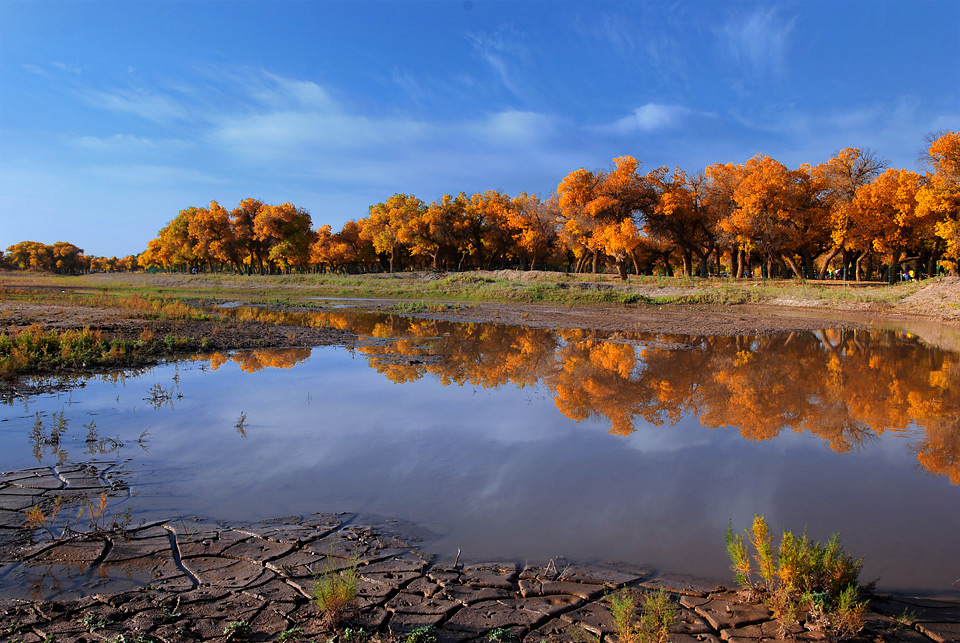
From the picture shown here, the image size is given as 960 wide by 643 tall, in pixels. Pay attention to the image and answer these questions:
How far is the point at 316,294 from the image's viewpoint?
44656 mm

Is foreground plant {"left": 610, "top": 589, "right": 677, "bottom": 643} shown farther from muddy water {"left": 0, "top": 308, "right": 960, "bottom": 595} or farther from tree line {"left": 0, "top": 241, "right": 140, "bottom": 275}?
tree line {"left": 0, "top": 241, "right": 140, "bottom": 275}

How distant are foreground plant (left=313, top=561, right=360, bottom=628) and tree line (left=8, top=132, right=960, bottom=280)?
3996cm

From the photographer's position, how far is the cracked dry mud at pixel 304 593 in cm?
333

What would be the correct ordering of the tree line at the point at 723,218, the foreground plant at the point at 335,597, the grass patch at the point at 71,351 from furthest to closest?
the tree line at the point at 723,218
the grass patch at the point at 71,351
the foreground plant at the point at 335,597

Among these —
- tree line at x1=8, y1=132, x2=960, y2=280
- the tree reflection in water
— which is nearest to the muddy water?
the tree reflection in water

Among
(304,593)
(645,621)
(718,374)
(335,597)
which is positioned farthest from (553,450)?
(718,374)

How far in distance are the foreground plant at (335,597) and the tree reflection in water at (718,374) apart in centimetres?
530

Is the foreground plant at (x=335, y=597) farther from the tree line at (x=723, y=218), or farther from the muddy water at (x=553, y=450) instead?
the tree line at (x=723, y=218)

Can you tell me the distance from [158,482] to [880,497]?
24.5 ft

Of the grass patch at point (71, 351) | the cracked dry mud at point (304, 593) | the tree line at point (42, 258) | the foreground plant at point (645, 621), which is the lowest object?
the cracked dry mud at point (304, 593)

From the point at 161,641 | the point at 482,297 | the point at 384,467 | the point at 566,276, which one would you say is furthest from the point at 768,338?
the point at 566,276

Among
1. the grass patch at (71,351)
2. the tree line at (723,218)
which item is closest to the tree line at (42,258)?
the tree line at (723,218)

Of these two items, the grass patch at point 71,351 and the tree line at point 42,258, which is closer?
the grass patch at point 71,351

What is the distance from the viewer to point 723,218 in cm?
4100
